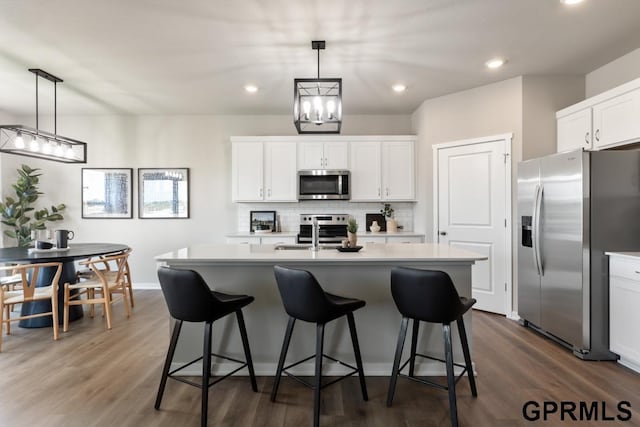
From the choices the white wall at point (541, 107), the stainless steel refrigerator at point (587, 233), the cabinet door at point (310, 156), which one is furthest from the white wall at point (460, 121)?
the cabinet door at point (310, 156)

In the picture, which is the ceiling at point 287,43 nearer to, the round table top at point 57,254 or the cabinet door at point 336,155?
the cabinet door at point 336,155

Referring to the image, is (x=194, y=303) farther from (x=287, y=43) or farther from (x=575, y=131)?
(x=575, y=131)

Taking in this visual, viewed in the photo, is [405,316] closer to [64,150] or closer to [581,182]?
[581,182]

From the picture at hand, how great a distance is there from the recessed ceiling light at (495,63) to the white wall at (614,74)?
1077 mm

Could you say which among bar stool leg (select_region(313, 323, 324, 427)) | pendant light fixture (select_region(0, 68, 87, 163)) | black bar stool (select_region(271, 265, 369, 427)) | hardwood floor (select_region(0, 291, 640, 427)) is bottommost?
hardwood floor (select_region(0, 291, 640, 427))

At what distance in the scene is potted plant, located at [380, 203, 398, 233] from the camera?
504 cm

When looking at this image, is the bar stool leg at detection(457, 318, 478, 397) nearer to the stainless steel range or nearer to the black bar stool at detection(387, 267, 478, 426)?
the black bar stool at detection(387, 267, 478, 426)

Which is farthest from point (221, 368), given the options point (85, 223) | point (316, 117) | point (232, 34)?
point (85, 223)

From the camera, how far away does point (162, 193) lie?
5281mm

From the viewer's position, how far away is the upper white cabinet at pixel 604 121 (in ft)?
9.37

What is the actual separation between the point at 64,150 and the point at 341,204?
3554 millimetres

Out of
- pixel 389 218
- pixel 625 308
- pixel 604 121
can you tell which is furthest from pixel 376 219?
pixel 625 308

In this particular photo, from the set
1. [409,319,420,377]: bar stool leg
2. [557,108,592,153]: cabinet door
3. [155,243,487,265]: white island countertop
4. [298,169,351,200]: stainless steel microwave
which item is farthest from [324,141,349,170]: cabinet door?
[409,319,420,377]: bar stool leg

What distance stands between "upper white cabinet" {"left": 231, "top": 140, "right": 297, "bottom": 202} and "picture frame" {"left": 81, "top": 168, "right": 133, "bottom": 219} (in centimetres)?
176
